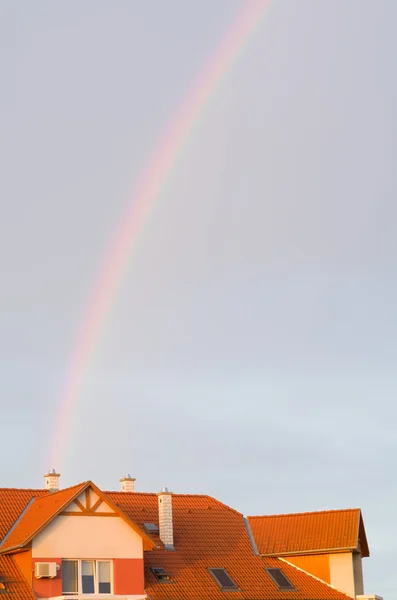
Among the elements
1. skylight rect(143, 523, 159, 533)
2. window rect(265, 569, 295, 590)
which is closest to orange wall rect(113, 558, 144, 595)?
skylight rect(143, 523, 159, 533)

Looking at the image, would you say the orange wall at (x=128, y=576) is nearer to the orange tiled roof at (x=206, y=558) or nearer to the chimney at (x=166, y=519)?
the orange tiled roof at (x=206, y=558)

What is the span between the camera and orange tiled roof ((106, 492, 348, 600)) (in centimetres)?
4841

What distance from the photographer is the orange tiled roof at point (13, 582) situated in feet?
144

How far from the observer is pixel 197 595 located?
4778 cm

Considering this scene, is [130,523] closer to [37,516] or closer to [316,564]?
[37,516]

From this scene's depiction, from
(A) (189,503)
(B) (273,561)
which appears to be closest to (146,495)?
(A) (189,503)

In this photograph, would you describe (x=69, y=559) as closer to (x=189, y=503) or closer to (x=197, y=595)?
(x=197, y=595)

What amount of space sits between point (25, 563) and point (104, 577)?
3.48m

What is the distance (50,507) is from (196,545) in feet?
27.3

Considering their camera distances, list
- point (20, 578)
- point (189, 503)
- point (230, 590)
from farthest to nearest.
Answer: point (189, 503), point (230, 590), point (20, 578)

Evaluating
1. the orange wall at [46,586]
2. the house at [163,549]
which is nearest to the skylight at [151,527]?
the house at [163,549]

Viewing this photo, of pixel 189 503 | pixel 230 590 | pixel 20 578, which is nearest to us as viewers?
pixel 20 578

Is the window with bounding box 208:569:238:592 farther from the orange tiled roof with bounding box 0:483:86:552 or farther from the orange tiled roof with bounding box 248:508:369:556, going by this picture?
the orange tiled roof with bounding box 0:483:86:552

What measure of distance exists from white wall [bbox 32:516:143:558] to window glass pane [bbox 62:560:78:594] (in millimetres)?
374
